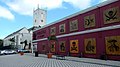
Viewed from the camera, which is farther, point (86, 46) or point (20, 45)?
point (20, 45)

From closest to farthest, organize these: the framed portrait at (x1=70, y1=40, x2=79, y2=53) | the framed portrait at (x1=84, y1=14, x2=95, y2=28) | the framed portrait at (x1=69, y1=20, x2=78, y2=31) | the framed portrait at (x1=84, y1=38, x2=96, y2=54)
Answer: the framed portrait at (x1=84, y1=38, x2=96, y2=54)
the framed portrait at (x1=84, y1=14, x2=95, y2=28)
the framed portrait at (x1=70, y1=40, x2=79, y2=53)
the framed portrait at (x1=69, y1=20, x2=78, y2=31)

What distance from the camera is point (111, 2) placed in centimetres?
2367

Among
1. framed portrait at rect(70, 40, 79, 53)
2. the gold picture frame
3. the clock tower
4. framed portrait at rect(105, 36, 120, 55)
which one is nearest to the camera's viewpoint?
framed portrait at rect(105, 36, 120, 55)

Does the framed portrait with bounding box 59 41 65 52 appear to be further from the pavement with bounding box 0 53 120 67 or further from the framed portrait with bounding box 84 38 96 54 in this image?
the pavement with bounding box 0 53 120 67

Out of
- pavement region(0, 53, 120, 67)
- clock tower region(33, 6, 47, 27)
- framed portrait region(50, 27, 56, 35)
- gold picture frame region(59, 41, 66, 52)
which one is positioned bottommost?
pavement region(0, 53, 120, 67)

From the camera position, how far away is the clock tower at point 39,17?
7331cm

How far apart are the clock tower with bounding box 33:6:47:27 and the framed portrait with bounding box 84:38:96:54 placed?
152 feet

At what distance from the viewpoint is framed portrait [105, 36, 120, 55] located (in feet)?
73.6

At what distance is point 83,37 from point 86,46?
5.44 feet

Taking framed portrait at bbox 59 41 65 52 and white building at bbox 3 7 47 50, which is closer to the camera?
framed portrait at bbox 59 41 65 52

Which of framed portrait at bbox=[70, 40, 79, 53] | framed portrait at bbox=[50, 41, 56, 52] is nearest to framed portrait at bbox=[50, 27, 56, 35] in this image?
framed portrait at bbox=[50, 41, 56, 52]

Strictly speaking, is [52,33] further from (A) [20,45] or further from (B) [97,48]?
(A) [20,45]

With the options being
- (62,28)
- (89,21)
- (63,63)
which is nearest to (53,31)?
(62,28)

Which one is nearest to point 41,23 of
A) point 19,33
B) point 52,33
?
point 19,33
